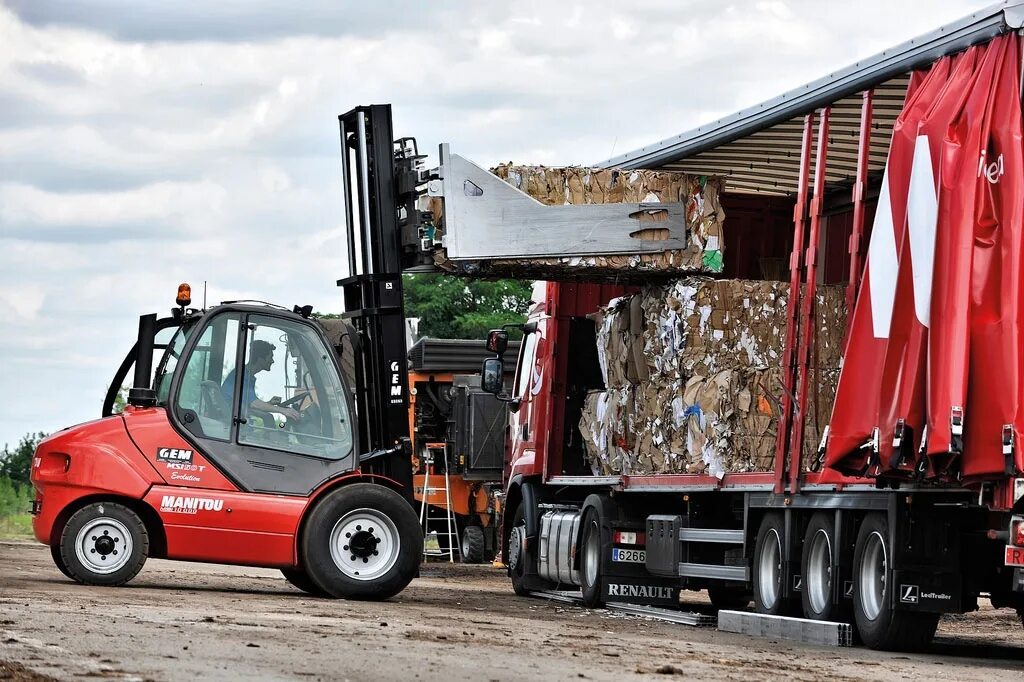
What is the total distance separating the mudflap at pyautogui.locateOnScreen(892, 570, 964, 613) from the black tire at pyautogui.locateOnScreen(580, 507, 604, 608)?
5248 mm

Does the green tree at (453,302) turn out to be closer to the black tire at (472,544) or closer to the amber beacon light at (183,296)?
the black tire at (472,544)

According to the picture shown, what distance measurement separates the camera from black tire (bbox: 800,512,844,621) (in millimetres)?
11570

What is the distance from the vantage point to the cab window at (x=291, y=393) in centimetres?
1377

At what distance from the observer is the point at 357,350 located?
14523mm

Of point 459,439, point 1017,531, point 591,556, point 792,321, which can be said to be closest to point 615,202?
point 792,321

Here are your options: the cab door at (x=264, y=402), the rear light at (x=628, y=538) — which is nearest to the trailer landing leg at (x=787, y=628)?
the rear light at (x=628, y=538)

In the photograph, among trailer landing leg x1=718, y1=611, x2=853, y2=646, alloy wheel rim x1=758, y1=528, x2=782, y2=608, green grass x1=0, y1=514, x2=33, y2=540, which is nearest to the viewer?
trailer landing leg x1=718, y1=611, x2=853, y2=646

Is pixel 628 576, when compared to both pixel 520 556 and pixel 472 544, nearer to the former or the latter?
pixel 520 556

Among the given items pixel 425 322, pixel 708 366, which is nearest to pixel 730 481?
pixel 708 366

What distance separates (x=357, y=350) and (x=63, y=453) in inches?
104

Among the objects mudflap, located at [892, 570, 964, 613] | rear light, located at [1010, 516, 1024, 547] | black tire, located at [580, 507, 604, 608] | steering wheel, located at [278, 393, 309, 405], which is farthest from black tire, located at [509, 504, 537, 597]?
rear light, located at [1010, 516, 1024, 547]

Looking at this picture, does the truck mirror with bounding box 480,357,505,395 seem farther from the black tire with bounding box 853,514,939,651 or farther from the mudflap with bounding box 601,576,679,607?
the black tire with bounding box 853,514,939,651

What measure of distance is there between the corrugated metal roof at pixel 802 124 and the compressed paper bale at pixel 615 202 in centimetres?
32

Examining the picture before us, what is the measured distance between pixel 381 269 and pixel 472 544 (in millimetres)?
11890
